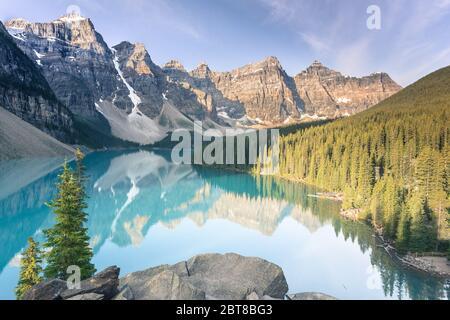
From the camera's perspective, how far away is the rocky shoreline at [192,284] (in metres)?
13.9

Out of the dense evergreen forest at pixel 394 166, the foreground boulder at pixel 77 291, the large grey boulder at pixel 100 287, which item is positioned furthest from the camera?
the dense evergreen forest at pixel 394 166

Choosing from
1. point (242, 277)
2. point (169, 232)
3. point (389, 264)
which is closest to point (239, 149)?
point (169, 232)

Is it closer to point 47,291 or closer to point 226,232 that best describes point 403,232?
point 226,232

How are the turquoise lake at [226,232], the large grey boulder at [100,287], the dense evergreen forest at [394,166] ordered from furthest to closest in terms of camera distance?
the dense evergreen forest at [394,166] < the turquoise lake at [226,232] < the large grey boulder at [100,287]

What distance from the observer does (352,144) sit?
Result: 86375 mm

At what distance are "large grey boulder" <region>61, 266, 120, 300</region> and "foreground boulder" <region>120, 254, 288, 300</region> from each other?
0.85 meters

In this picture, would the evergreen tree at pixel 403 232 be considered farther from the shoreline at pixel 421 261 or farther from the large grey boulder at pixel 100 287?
the large grey boulder at pixel 100 287

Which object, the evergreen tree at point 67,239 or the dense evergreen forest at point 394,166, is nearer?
the evergreen tree at point 67,239

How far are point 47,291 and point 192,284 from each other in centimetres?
603

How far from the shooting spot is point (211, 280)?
16.7 m

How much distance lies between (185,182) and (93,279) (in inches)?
3579

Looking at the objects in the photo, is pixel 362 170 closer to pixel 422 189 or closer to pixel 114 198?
pixel 422 189

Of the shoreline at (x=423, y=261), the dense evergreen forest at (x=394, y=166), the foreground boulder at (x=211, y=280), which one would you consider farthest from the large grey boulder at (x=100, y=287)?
the dense evergreen forest at (x=394, y=166)

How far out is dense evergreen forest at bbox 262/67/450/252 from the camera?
37531 mm
